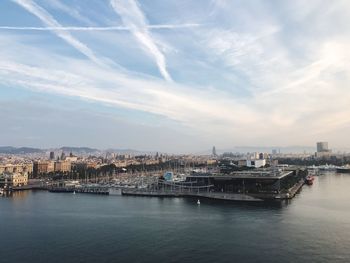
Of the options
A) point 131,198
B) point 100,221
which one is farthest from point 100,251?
point 131,198

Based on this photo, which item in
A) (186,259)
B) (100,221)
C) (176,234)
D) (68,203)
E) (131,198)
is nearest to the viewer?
(186,259)

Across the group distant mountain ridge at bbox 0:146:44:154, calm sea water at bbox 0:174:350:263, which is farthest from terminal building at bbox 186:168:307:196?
distant mountain ridge at bbox 0:146:44:154

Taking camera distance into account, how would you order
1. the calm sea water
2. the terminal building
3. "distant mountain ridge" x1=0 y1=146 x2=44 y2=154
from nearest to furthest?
the calm sea water < the terminal building < "distant mountain ridge" x1=0 y1=146 x2=44 y2=154

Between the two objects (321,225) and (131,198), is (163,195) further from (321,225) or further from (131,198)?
(321,225)

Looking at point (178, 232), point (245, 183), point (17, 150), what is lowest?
point (178, 232)

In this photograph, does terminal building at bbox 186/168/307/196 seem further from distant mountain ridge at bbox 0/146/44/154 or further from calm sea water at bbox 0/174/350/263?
distant mountain ridge at bbox 0/146/44/154

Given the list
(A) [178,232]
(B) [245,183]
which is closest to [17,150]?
(B) [245,183]

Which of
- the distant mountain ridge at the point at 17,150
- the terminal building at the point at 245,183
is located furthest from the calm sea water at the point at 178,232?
the distant mountain ridge at the point at 17,150

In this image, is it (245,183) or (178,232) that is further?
(245,183)

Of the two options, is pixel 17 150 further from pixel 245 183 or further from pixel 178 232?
pixel 178 232
